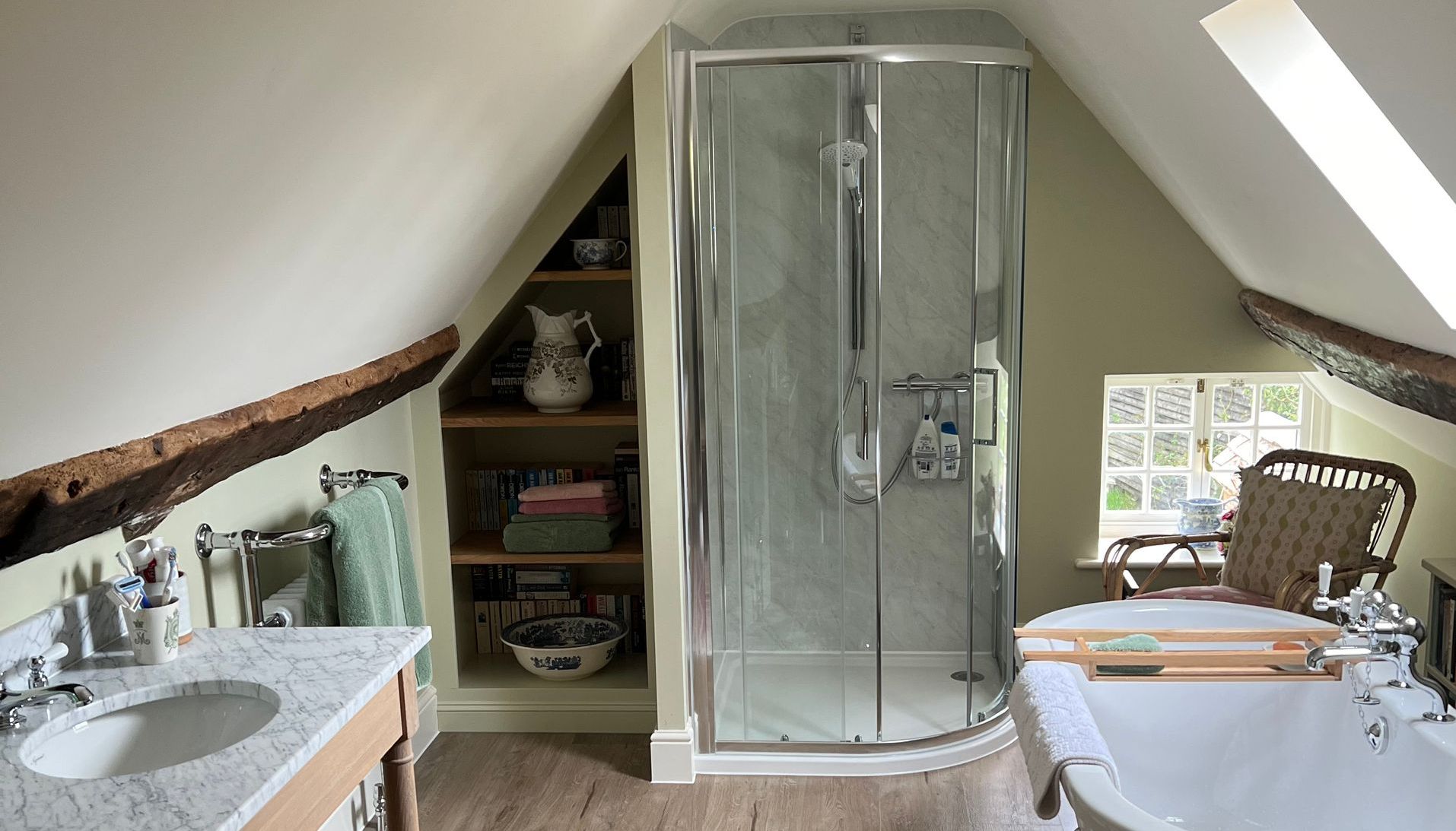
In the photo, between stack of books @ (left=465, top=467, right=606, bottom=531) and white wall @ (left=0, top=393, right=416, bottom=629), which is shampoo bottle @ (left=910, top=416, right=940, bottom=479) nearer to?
stack of books @ (left=465, top=467, right=606, bottom=531)

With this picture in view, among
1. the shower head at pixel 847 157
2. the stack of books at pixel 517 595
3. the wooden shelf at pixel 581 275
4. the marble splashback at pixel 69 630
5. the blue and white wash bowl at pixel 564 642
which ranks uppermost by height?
the shower head at pixel 847 157

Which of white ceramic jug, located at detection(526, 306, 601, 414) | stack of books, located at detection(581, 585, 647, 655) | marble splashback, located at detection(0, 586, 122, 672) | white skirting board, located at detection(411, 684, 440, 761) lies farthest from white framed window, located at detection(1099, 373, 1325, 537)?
marble splashback, located at detection(0, 586, 122, 672)

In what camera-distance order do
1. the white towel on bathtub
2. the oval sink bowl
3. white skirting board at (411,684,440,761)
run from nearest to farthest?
the oval sink bowl
the white towel on bathtub
white skirting board at (411,684,440,761)

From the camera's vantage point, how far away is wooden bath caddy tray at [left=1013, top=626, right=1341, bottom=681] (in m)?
2.29

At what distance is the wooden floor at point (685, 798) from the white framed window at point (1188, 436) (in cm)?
133

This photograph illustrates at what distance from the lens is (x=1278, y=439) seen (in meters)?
4.13

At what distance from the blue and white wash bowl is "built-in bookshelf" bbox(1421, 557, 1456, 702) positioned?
2.45m

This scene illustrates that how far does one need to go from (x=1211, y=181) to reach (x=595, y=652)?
2.27m

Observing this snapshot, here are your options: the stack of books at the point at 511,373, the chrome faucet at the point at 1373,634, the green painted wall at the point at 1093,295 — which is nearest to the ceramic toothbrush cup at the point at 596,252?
the stack of books at the point at 511,373

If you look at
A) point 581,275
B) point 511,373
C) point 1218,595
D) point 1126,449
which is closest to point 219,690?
point 581,275

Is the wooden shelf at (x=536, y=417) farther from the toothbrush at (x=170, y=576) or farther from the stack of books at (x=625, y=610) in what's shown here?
the toothbrush at (x=170, y=576)

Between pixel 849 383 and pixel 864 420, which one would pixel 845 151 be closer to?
pixel 849 383

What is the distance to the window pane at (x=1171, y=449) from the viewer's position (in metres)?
4.15

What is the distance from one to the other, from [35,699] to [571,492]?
1846 millimetres
